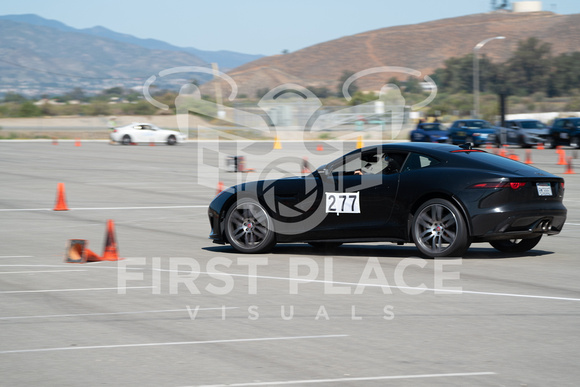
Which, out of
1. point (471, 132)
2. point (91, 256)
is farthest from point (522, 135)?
point (91, 256)

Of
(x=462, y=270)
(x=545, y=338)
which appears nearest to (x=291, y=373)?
(x=545, y=338)

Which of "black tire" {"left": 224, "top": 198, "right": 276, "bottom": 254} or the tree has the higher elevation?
→ the tree

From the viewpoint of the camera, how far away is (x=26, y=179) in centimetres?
2581

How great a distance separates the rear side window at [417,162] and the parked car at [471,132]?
32.4m

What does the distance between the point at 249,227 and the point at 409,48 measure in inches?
6481

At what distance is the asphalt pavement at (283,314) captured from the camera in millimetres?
5242

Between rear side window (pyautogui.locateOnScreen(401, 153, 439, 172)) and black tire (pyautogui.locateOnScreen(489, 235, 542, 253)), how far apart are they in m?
1.58

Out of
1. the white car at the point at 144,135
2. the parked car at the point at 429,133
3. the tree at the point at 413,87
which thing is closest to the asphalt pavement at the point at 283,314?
the parked car at the point at 429,133

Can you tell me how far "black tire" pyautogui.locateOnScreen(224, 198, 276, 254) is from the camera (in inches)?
416

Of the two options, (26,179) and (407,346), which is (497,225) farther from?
(26,179)

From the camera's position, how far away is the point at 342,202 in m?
10.2

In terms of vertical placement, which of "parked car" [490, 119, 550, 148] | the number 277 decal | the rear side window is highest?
"parked car" [490, 119, 550, 148]

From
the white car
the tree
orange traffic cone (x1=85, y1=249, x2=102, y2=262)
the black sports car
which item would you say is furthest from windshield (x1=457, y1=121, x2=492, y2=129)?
the tree

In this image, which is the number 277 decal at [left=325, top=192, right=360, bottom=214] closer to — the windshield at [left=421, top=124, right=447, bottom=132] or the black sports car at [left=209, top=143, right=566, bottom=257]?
the black sports car at [left=209, top=143, right=566, bottom=257]
